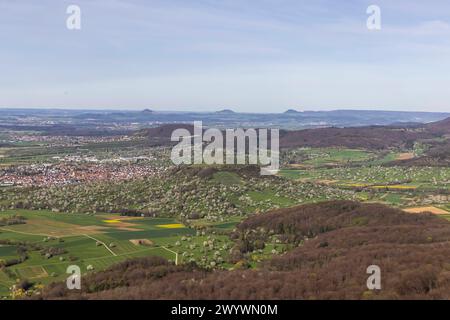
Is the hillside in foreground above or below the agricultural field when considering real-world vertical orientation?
above

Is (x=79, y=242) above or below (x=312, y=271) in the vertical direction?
below

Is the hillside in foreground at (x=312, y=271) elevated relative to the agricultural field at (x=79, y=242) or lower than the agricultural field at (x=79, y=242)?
elevated

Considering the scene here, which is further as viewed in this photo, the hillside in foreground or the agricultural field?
the agricultural field

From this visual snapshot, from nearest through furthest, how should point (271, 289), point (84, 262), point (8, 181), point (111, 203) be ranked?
1. point (271, 289)
2. point (84, 262)
3. point (111, 203)
4. point (8, 181)

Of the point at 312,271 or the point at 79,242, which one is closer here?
the point at 312,271

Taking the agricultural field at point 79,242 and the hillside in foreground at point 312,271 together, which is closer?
the hillside in foreground at point 312,271
